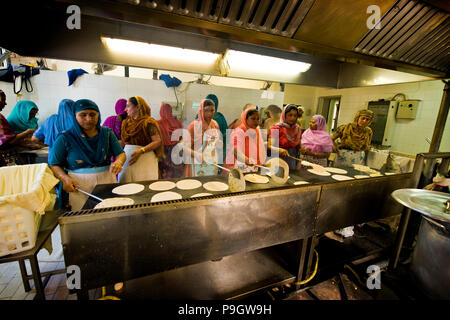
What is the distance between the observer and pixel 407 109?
4.60m

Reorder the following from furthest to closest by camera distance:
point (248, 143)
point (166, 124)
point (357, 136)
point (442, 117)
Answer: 1. point (166, 124)
2. point (357, 136)
3. point (248, 143)
4. point (442, 117)

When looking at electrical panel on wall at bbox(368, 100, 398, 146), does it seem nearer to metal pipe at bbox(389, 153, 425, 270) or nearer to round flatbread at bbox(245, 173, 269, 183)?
metal pipe at bbox(389, 153, 425, 270)

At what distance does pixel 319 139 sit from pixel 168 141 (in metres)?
2.69

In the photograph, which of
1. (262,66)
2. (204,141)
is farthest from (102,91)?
(262,66)

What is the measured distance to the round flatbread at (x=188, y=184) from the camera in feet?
5.48

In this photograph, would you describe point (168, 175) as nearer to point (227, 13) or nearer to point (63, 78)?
point (63, 78)

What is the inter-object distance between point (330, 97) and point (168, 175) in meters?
6.25

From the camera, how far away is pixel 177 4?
883 millimetres

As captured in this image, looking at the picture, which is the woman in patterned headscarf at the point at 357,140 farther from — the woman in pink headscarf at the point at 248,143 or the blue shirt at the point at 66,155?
the blue shirt at the point at 66,155

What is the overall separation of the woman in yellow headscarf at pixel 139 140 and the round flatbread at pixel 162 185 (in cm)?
91

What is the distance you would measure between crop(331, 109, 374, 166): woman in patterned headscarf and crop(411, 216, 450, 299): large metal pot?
1.73 m

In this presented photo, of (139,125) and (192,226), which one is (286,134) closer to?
(139,125)

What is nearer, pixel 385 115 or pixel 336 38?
pixel 336 38
